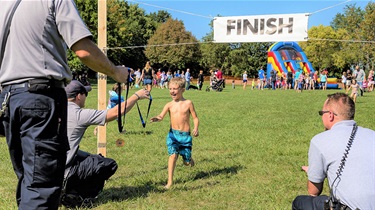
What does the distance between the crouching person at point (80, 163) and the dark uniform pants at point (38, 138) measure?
5.60 ft

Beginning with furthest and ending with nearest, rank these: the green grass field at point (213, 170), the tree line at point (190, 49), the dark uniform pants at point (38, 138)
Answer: the tree line at point (190, 49) < the green grass field at point (213, 170) < the dark uniform pants at point (38, 138)

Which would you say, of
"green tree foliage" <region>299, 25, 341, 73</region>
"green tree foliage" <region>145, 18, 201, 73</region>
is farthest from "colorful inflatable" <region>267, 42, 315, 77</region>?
"green tree foliage" <region>145, 18, 201, 73</region>

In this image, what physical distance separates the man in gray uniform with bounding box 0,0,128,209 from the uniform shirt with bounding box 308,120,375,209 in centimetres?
175

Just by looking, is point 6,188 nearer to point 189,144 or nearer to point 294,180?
point 189,144

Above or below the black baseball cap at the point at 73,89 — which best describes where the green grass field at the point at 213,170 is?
below

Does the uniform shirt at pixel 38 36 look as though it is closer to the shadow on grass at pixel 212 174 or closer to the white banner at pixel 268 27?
the shadow on grass at pixel 212 174

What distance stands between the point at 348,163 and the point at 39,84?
7.14 ft

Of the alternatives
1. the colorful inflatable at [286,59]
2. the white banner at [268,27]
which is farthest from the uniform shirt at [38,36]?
the colorful inflatable at [286,59]

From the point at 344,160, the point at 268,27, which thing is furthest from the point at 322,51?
the point at 344,160

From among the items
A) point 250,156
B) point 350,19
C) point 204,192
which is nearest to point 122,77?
point 204,192

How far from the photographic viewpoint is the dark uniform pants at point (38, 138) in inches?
105

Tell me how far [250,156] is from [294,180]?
164 centimetres

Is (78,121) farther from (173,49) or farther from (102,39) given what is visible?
(173,49)

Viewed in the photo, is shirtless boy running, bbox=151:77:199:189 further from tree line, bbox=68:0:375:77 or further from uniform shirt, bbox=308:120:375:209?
tree line, bbox=68:0:375:77
